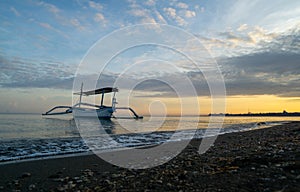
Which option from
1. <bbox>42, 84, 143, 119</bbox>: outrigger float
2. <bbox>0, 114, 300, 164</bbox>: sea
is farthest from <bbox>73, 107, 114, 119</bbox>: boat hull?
<bbox>0, 114, 300, 164</bbox>: sea

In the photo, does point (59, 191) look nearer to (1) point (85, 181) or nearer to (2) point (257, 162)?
(1) point (85, 181)

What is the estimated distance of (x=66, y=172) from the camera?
877 centimetres

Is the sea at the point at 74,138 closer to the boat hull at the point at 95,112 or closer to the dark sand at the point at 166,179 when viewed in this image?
the dark sand at the point at 166,179

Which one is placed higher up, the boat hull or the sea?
the boat hull

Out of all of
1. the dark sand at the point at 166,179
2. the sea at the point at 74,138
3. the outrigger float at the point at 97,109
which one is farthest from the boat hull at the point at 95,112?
the dark sand at the point at 166,179

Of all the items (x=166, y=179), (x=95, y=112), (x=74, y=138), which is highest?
(x=95, y=112)

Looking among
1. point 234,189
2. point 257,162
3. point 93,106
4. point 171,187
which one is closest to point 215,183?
point 234,189

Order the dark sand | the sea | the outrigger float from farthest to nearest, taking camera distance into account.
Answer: the outrigger float
the sea
the dark sand

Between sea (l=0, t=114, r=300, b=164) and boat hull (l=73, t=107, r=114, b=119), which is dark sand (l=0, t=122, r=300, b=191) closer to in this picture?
sea (l=0, t=114, r=300, b=164)

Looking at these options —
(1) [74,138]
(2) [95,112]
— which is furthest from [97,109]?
(1) [74,138]

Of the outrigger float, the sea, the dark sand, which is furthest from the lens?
the outrigger float

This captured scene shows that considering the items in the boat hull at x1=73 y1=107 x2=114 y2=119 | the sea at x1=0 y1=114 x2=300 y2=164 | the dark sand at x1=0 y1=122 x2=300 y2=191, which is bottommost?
the sea at x1=0 y1=114 x2=300 y2=164

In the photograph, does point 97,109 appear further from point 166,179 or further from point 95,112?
point 166,179

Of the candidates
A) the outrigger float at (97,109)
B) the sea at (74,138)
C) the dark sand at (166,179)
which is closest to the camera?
the dark sand at (166,179)
